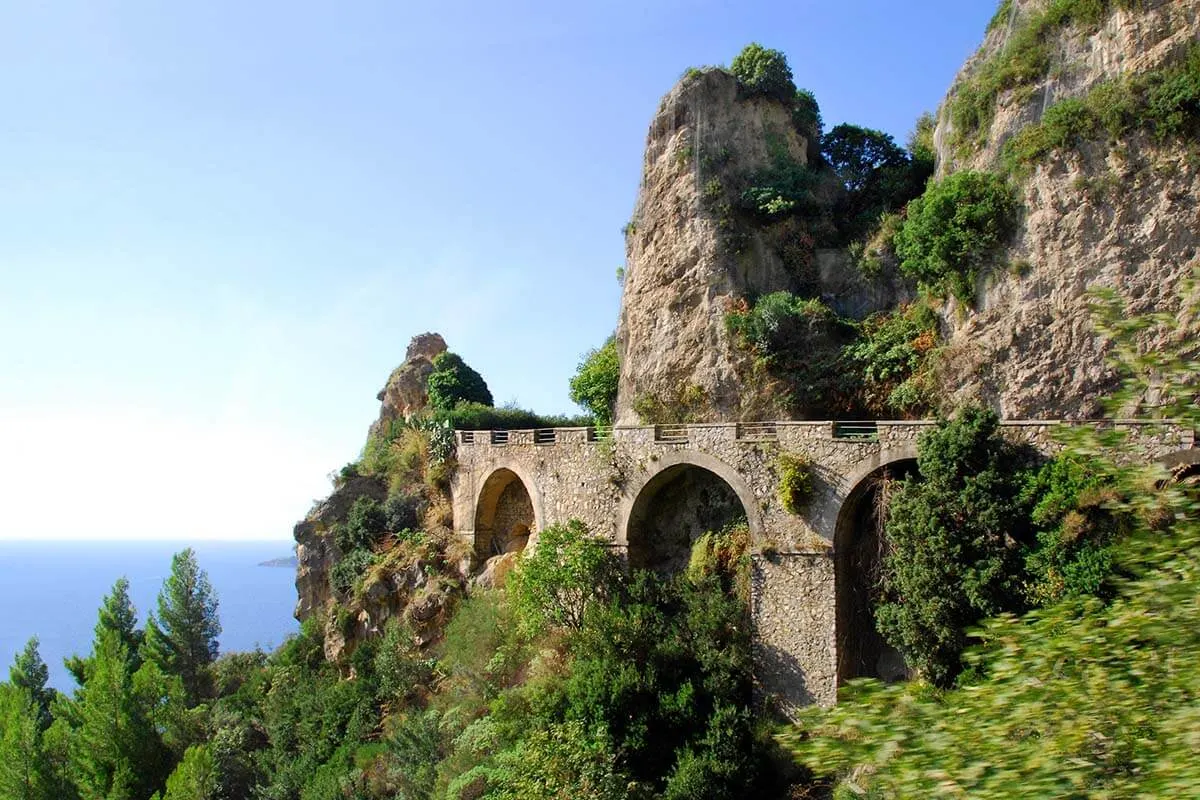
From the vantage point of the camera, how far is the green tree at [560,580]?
20.1 meters

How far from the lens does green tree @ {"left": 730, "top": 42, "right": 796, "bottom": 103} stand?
25406 mm

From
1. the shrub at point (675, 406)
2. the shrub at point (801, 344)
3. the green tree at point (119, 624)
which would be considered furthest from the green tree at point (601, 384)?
the green tree at point (119, 624)

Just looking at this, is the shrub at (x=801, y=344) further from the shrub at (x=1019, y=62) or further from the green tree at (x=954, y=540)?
the shrub at (x=1019, y=62)

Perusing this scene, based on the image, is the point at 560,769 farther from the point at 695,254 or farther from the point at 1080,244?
the point at 1080,244

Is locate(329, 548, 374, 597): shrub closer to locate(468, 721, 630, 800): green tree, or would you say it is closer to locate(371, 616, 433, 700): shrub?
locate(371, 616, 433, 700): shrub

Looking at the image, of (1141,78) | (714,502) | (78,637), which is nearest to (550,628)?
(714,502)

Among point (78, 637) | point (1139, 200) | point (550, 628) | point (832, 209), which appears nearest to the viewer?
point (1139, 200)

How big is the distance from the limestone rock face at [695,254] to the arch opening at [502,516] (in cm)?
423

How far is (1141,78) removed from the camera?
16547 millimetres

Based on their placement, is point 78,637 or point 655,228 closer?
point 655,228

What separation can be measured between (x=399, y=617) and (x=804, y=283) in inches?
644

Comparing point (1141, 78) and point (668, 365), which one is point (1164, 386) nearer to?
point (1141, 78)

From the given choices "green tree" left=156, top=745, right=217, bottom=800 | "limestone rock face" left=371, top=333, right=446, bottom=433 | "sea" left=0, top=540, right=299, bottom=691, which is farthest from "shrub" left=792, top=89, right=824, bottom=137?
"sea" left=0, top=540, right=299, bottom=691

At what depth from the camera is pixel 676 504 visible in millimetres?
21484
